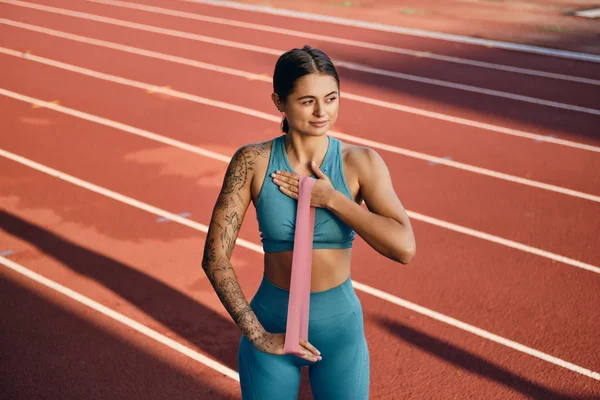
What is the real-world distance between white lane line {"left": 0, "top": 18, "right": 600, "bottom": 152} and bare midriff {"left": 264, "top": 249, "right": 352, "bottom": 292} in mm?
6584

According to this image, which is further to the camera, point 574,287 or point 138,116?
point 138,116

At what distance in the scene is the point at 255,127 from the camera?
342 inches

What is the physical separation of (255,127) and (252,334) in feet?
21.7

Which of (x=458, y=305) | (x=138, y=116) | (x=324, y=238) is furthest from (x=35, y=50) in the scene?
(x=324, y=238)

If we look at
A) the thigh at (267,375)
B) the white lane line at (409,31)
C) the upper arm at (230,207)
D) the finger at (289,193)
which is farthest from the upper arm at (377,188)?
the white lane line at (409,31)

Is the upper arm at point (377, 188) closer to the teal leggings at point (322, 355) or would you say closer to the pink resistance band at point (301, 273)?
the pink resistance band at point (301, 273)

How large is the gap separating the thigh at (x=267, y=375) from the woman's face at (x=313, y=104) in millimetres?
702

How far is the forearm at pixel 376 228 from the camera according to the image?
2131mm

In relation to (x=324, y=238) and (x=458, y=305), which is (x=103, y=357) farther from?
(x=324, y=238)

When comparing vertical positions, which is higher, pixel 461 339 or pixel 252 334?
pixel 252 334

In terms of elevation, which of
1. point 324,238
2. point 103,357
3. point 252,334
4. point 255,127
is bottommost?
point 103,357

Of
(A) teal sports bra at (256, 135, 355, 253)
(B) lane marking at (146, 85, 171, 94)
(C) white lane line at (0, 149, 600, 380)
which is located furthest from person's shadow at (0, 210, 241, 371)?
(B) lane marking at (146, 85, 171, 94)

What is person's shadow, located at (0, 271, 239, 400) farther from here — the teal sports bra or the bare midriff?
the teal sports bra

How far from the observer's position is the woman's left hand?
214 cm
